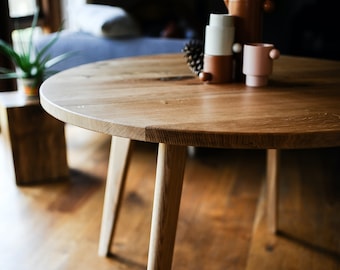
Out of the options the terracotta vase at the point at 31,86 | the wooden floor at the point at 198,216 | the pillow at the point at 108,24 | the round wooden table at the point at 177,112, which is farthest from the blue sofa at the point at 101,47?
the round wooden table at the point at 177,112

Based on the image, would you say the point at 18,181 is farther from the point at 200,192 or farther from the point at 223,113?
the point at 223,113

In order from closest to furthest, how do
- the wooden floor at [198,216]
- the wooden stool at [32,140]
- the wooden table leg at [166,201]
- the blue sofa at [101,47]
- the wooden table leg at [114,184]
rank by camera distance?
the wooden table leg at [166,201]
the wooden table leg at [114,184]
the wooden floor at [198,216]
the wooden stool at [32,140]
the blue sofa at [101,47]

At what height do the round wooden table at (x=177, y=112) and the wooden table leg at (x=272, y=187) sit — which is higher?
the round wooden table at (x=177, y=112)

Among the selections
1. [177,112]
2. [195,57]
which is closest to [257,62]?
[195,57]

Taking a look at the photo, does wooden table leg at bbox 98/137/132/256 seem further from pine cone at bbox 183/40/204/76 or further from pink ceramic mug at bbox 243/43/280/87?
pink ceramic mug at bbox 243/43/280/87

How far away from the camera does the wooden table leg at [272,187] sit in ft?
4.58

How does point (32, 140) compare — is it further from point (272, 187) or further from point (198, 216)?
point (272, 187)

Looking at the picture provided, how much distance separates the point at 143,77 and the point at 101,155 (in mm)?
1059

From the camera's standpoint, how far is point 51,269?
130 centimetres

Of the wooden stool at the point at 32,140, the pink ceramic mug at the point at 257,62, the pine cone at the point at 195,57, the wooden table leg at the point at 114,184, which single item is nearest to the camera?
the pink ceramic mug at the point at 257,62

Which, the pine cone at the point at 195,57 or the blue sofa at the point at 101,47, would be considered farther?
the blue sofa at the point at 101,47

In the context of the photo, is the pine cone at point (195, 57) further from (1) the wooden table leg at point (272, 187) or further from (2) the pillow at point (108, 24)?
(2) the pillow at point (108, 24)

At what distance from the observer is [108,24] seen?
2.11m

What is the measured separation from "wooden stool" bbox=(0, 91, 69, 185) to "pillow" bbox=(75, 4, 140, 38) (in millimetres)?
519
